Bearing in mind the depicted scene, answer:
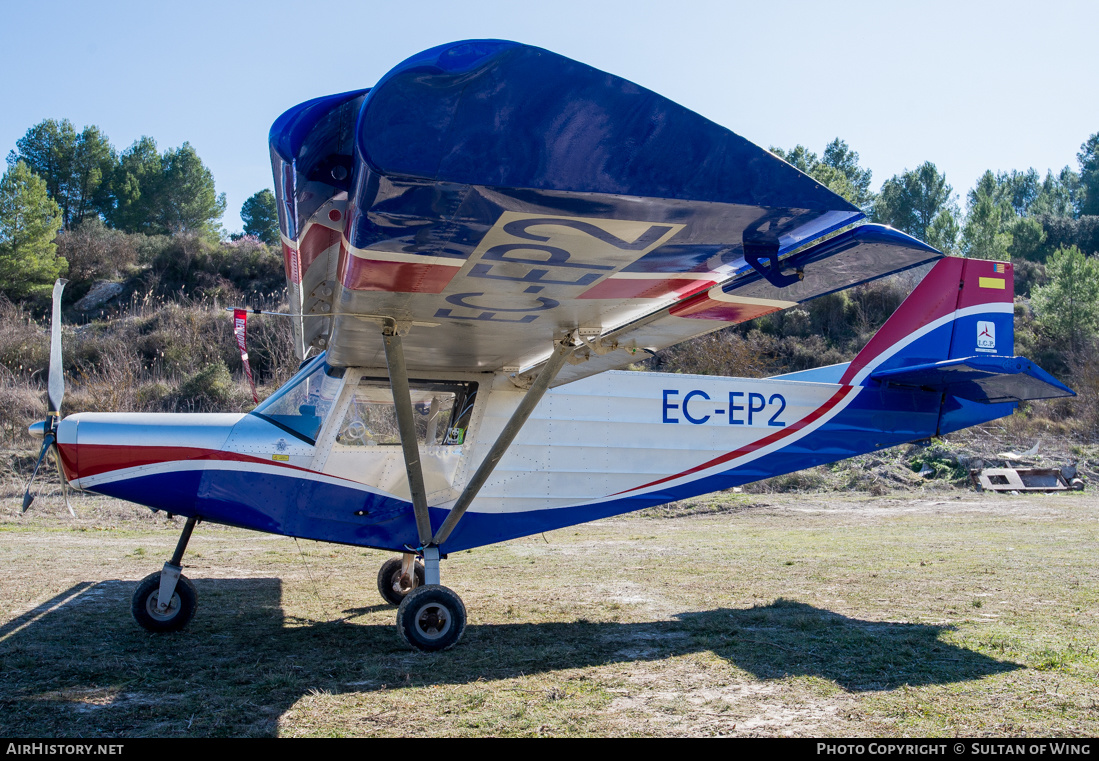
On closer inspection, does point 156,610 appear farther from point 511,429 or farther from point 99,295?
Answer: point 99,295

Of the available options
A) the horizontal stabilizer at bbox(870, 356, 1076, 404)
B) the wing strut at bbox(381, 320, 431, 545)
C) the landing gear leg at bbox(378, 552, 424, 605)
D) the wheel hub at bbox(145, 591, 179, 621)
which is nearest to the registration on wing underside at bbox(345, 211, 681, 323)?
the wing strut at bbox(381, 320, 431, 545)

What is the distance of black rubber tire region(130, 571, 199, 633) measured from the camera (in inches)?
204

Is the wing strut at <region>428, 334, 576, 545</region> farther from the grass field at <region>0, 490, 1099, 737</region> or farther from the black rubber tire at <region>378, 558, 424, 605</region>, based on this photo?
the black rubber tire at <region>378, 558, 424, 605</region>

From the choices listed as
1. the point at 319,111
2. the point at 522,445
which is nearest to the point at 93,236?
the point at 522,445

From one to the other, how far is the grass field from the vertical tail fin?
2.14 meters

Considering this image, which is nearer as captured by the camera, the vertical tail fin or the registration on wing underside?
the registration on wing underside

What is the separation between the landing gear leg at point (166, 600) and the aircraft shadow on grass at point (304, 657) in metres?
0.12

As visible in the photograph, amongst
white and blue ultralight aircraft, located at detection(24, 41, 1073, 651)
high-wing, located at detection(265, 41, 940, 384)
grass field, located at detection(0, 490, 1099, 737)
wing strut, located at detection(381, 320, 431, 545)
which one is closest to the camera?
high-wing, located at detection(265, 41, 940, 384)

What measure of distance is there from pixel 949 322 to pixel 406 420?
5.44m

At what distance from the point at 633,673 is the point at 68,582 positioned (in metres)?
5.64

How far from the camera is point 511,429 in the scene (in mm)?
5008

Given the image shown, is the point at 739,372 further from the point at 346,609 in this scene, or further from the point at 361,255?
the point at 361,255

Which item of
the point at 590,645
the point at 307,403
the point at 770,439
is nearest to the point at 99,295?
the point at 307,403

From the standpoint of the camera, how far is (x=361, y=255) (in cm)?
303
